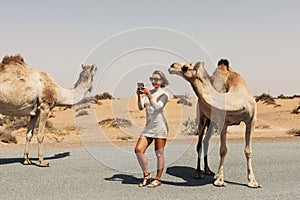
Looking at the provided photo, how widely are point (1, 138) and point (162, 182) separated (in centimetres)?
1034

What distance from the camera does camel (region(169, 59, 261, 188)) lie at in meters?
6.54

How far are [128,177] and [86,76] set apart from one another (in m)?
3.88

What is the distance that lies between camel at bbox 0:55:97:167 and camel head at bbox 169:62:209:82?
4.62 m

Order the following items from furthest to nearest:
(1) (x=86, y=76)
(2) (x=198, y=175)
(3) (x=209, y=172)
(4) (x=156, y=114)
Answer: (1) (x=86, y=76)
(3) (x=209, y=172)
(2) (x=198, y=175)
(4) (x=156, y=114)

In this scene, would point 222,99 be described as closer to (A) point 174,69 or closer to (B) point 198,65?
(B) point 198,65

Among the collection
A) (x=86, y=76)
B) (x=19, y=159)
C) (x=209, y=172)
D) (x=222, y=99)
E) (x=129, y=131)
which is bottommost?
(x=19, y=159)

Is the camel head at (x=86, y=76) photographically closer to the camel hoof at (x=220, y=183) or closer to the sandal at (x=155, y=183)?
the sandal at (x=155, y=183)

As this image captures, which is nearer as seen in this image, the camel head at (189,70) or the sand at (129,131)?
the camel head at (189,70)

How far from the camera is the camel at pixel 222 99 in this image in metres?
6.54

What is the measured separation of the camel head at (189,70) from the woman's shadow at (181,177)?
7.70ft

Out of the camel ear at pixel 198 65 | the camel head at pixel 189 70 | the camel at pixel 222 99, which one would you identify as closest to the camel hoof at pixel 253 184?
the camel at pixel 222 99

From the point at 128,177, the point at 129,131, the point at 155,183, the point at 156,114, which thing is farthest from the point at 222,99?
the point at 129,131

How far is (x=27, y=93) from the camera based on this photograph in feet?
31.6

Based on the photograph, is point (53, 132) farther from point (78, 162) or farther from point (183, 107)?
point (183, 107)
